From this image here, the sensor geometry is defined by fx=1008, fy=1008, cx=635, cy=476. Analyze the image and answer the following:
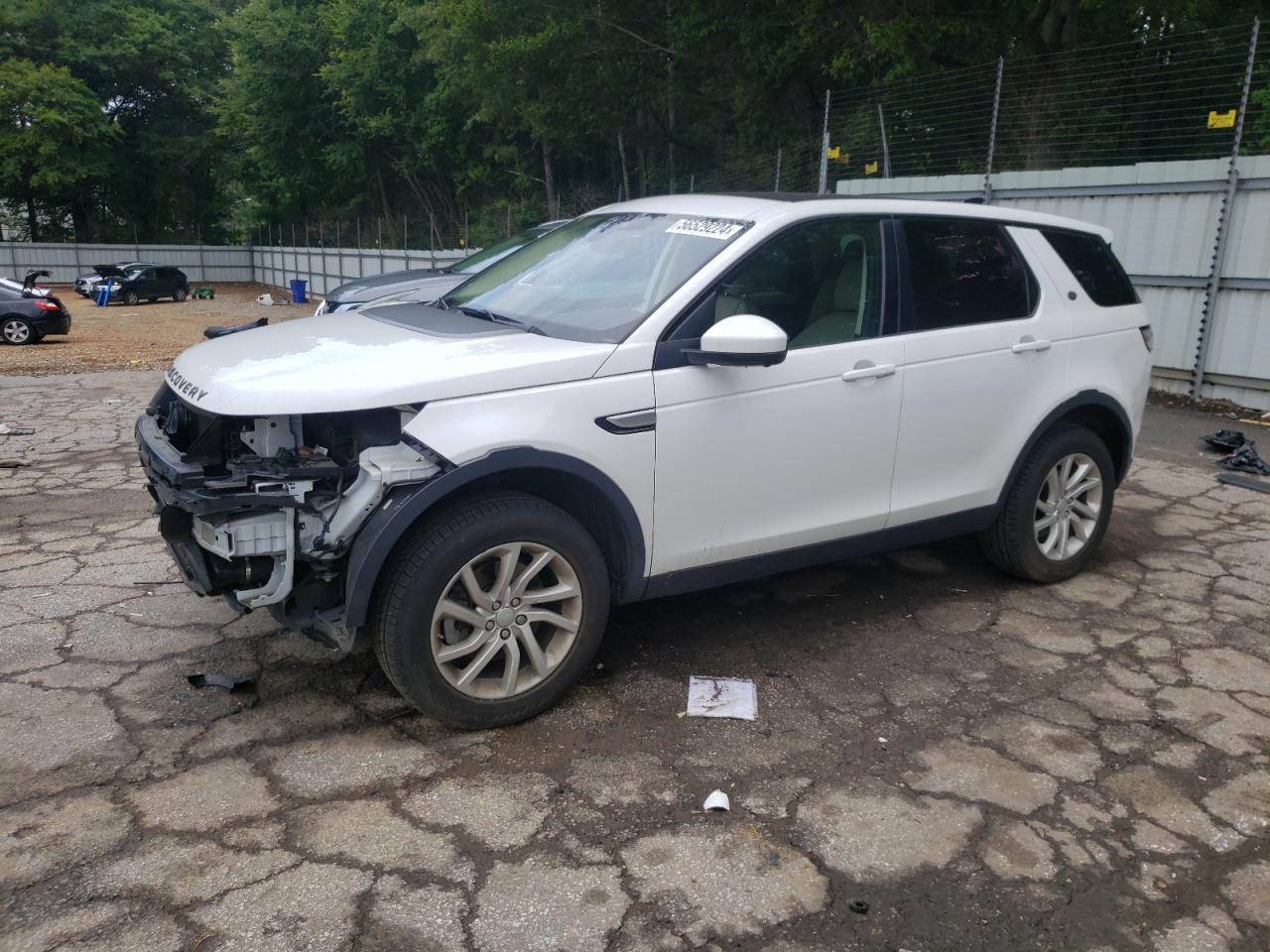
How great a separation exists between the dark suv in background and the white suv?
30472 mm

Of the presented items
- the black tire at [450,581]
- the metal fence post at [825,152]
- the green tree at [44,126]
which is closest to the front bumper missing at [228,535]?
the black tire at [450,581]

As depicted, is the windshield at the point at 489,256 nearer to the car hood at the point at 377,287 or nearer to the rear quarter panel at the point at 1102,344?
the car hood at the point at 377,287

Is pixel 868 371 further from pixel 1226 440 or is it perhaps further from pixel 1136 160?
pixel 1136 160

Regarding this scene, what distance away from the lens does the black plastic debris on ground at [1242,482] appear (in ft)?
22.2

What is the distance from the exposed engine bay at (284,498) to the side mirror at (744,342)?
39.2 inches

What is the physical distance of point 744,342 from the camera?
339 cm

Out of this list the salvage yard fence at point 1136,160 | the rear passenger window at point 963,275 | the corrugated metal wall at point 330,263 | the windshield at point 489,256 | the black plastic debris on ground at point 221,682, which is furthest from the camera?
the corrugated metal wall at point 330,263

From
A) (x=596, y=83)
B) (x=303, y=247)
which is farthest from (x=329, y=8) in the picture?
(x=596, y=83)

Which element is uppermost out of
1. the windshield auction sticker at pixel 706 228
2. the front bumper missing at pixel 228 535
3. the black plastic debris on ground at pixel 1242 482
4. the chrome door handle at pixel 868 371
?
the windshield auction sticker at pixel 706 228

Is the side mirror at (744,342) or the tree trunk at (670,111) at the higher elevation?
the tree trunk at (670,111)

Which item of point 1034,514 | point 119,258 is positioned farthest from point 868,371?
point 119,258

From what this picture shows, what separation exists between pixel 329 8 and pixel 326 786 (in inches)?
1593

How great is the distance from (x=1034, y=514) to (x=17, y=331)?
16982 mm

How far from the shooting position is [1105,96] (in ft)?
37.0
